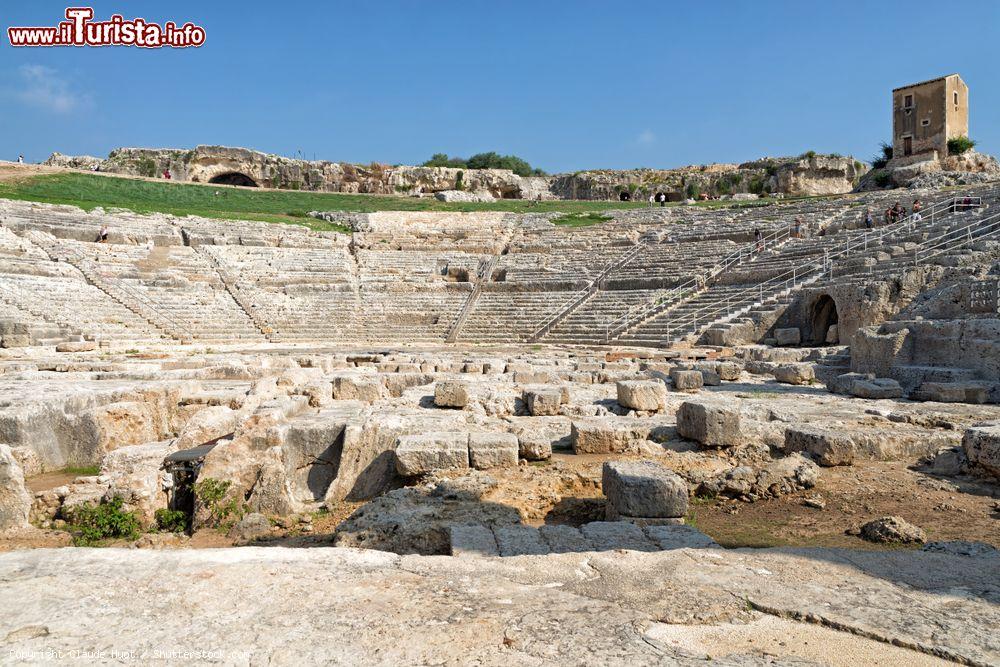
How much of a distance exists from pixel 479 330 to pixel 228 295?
32.1 feet

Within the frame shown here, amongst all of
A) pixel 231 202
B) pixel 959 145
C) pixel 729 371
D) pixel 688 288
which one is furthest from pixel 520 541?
pixel 959 145

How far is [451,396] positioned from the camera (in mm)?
8211

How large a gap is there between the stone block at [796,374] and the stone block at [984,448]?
16.6 ft

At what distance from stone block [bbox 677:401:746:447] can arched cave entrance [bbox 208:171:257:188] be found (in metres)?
46.1

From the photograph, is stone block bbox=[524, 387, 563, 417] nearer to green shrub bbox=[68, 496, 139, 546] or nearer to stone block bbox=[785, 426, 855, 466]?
stone block bbox=[785, 426, 855, 466]

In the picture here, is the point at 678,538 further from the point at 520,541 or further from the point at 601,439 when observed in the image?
the point at 601,439

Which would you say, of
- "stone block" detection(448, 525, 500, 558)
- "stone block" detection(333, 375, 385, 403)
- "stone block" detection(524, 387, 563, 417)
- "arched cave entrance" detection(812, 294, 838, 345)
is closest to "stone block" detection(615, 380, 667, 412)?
"stone block" detection(524, 387, 563, 417)

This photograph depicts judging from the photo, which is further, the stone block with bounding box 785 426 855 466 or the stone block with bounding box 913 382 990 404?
the stone block with bounding box 913 382 990 404

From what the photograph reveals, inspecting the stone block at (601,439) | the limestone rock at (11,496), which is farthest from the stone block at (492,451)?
the limestone rock at (11,496)

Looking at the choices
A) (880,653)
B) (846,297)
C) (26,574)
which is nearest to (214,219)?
(846,297)

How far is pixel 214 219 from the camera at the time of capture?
99.2ft

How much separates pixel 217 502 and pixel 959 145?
144 feet

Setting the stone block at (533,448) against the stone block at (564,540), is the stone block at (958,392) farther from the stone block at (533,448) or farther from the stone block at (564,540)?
the stone block at (564,540)

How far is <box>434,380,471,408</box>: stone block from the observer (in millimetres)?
8211
